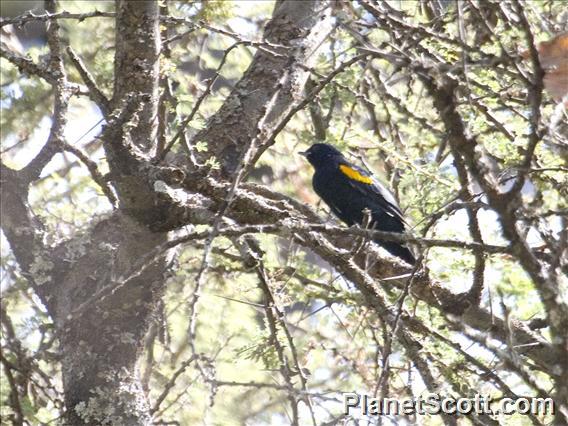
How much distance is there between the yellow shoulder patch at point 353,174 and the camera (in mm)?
6086

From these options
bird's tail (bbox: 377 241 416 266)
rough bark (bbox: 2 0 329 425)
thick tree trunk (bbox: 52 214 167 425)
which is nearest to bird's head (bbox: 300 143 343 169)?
bird's tail (bbox: 377 241 416 266)

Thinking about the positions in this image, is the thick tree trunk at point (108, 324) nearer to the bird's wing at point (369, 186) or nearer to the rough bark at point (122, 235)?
the rough bark at point (122, 235)

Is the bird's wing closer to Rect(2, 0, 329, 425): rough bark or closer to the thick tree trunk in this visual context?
Rect(2, 0, 329, 425): rough bark

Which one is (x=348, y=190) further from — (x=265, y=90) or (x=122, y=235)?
(x=122, y=235)

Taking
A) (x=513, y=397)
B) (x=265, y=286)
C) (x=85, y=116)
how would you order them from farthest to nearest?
(x=85, y=116)
(x=265, y=286)
(x=513, y=397)

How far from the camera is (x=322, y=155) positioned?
6.05m

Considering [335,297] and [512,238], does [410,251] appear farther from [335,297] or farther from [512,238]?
[512,238]

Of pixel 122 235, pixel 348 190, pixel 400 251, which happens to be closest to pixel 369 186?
pixel 348 190

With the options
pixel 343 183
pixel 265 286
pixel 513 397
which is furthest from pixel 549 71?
pixel 343 183

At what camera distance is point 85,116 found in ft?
23.8

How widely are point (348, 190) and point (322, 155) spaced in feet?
0.99

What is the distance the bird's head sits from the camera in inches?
234

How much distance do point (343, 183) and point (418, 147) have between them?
1.83ft

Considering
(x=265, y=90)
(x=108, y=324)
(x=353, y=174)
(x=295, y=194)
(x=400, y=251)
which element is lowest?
(x=108, y=324)
